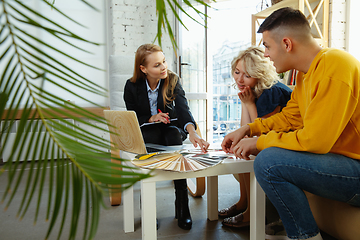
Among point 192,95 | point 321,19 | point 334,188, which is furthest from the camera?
point 192,95

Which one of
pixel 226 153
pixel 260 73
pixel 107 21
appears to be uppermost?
pixel 107 21

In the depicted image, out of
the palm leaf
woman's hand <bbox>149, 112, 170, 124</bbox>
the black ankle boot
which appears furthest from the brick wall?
the palm leaf

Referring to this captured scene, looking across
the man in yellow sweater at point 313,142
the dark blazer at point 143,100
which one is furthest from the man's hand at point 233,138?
the dark blazer at point 143,100

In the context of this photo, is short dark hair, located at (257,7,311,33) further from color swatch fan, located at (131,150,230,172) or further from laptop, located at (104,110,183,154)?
laptop, located at (104,110,183,154)

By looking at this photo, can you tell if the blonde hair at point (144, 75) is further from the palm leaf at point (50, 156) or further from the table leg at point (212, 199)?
the palm leaf at point (50, 156)

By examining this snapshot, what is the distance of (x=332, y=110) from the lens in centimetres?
83

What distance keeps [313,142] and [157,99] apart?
1145mm

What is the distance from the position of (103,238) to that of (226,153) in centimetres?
73

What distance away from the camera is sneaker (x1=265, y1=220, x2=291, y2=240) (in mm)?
1195

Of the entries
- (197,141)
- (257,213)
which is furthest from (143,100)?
(257,213)

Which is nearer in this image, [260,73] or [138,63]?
[260,73]

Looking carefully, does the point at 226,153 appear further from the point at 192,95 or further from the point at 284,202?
the point at 192,95

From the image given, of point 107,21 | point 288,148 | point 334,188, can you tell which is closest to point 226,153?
point 288,148

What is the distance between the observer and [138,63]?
1.80 meters
